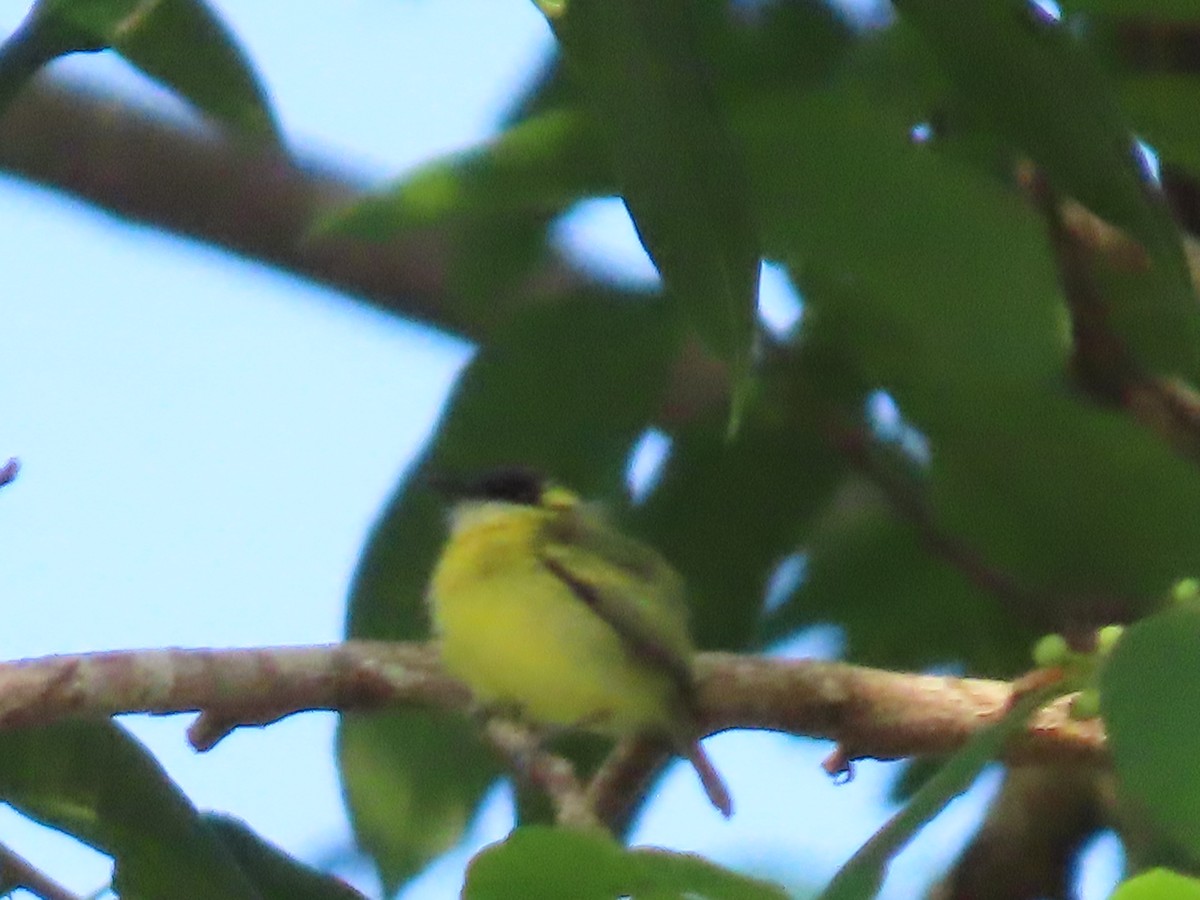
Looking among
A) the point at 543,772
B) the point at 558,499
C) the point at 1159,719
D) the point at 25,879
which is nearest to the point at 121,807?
the point at 25,879

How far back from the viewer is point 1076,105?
1014 mm

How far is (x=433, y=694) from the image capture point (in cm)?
132

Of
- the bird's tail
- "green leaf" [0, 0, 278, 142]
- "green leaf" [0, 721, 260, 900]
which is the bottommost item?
the bird's tail

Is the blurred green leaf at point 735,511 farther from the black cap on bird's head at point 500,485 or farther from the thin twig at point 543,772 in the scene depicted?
the thin twig at point 543,772

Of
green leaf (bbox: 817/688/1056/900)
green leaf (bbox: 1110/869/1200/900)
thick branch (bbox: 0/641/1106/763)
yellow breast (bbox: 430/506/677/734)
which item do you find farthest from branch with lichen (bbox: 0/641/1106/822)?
green leaf (bbox: 1110/869/1200/900)

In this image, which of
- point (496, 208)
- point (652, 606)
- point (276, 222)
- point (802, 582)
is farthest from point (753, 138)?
point (276, 222)

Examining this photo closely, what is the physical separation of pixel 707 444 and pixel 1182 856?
72 cm

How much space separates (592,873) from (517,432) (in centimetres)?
77

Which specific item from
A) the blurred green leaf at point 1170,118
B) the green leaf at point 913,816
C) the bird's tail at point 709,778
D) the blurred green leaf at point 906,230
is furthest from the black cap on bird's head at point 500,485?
the green leaf at point 913,816

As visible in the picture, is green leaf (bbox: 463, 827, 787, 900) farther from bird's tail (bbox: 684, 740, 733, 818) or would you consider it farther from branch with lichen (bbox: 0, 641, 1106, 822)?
bird's tail (bbox: 684, 740, 733, 818)

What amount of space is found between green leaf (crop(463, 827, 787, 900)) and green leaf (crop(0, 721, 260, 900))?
0.34 meters

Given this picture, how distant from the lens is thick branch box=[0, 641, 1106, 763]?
1.12 metres

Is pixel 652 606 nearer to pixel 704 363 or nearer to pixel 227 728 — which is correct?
pixel 704 363

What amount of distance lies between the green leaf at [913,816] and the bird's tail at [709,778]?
21.4 inches
